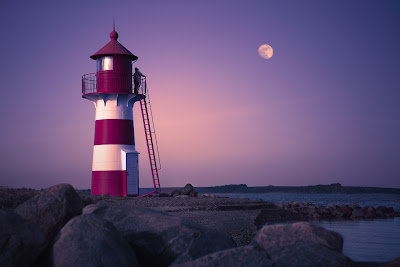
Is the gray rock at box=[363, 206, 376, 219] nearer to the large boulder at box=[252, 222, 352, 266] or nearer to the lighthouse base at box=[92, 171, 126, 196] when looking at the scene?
the lighthouse base at box=[92, 171, 126, 196]

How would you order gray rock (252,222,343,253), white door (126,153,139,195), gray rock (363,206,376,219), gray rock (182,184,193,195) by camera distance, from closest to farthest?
gray rock (252,222,343,253)
white door (126,153,139,195)
gray rock (363,206,376,219)
gray rock (182,184,193,195)

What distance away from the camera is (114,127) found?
2134 cm

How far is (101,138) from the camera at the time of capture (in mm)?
21391

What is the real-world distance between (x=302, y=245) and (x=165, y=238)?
5.68 feet

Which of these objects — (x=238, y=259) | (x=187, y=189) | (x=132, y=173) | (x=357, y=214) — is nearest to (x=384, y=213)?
(x=357, y=214)

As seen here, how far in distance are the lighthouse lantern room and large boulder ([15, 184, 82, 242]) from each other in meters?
14.6

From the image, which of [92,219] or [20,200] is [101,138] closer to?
[20,200]

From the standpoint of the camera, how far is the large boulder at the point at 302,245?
5.72 meters

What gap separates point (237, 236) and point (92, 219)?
649 centimetres

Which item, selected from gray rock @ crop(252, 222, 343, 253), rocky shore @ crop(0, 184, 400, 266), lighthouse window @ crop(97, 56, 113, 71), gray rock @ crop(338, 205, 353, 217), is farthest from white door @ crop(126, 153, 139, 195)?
gray rock @ crop(252, 222, 343, 253)

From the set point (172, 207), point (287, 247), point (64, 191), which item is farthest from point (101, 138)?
point (287, 247)

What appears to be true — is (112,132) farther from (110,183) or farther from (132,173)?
(110,183)

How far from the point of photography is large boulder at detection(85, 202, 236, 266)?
6293 millimetres

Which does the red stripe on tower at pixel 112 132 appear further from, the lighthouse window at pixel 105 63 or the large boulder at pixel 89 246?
the large boulder at pixel 89 246
